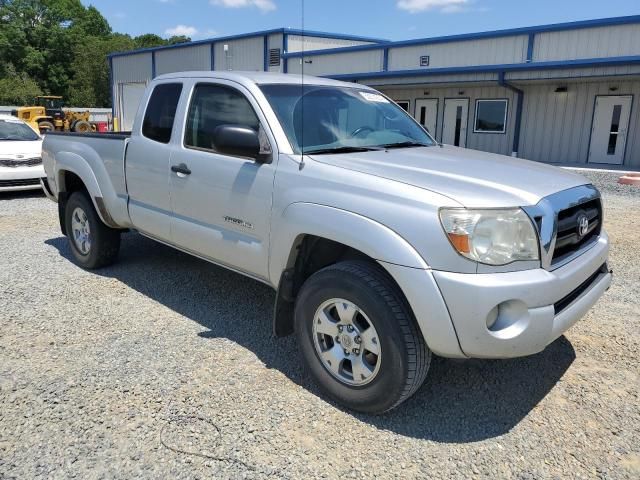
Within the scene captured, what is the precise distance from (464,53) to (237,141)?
20247 millimetres

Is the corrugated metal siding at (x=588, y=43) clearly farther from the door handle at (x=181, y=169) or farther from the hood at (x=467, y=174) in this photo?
the door handle at (x=181, y=169)

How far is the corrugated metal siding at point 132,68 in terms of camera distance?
121ft

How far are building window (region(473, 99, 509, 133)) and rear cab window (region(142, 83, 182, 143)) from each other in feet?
59.8

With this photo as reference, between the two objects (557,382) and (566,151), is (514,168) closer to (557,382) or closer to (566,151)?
(557,382)

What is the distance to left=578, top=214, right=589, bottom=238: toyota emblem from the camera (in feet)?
10.6

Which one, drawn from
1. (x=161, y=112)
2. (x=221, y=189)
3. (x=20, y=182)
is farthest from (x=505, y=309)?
(x=20, y=182)

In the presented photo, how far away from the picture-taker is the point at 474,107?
836 inches

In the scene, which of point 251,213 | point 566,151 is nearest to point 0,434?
point 251,213

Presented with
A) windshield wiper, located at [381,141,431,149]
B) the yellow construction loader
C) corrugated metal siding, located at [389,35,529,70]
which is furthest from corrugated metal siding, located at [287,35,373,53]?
windshield wiper, located at [381,141,431,149]

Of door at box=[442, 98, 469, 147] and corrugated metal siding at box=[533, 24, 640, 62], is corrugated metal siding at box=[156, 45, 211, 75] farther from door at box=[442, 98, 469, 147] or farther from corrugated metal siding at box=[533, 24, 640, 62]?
corrugated metal siding at box=[533, 24, 640, 62]

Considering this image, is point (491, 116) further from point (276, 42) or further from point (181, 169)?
point (181, 169)

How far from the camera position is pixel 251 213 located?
3.66 metres

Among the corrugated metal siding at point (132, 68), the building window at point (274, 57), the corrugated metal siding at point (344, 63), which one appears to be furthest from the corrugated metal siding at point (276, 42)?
the corrugated metal siding at point (132, 68)

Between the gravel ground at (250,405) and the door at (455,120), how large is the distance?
1755 cm
